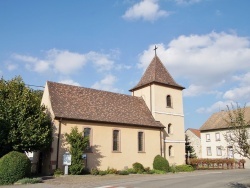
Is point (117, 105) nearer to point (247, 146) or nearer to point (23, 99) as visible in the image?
point (23, 99)

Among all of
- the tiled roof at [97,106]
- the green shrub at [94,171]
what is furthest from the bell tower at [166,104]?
the green shrub at [94,171]

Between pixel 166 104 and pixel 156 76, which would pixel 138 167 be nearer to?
pixel 166 104

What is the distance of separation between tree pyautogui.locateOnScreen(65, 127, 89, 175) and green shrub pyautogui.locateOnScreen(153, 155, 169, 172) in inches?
325

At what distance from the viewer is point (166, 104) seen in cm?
3372

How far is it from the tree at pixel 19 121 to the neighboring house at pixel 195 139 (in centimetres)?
3808

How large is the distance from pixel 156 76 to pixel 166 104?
350cm

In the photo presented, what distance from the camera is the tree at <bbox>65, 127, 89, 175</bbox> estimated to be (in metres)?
23.1

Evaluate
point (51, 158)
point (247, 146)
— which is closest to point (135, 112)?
point (51, 158)

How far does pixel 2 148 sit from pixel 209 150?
37.1 meters

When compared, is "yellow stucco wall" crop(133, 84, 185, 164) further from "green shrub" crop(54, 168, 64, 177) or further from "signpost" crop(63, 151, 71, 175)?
"green shrub" crop(54, 168, 64, 177)

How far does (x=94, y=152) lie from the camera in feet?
85.7

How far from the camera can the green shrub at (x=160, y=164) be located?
28.4m

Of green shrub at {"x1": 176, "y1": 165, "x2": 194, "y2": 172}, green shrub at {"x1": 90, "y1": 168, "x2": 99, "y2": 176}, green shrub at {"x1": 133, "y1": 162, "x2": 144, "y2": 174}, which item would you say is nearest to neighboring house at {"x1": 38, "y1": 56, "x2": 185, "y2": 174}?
green shrub at {"x1": 133, "y1": 162, "x2": 144, "y2": 174}

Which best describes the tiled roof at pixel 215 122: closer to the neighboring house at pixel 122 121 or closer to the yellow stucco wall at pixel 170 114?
the yellow stucco wall at pixel 170 114
